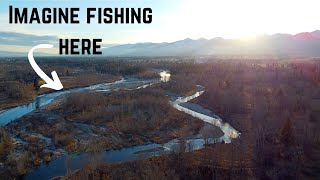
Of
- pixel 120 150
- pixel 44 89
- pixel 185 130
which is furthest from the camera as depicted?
pixel 44 89

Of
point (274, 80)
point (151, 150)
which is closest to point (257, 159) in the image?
point (151, 150)

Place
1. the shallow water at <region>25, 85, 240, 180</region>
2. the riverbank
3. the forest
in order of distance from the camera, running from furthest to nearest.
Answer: the riverbank
the forest
the shallow water at <region>25, 85, 240, 180</region>

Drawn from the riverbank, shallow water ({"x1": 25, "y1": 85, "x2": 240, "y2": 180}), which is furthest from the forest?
shallow water ({"x1": 25, "y1": 85, "x2": 240, "y2": 180})

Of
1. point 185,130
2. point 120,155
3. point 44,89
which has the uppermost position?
point 44,89

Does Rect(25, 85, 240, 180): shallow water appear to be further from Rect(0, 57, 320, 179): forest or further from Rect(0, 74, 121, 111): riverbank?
Rect(0, 74, 121, 111): riverbank

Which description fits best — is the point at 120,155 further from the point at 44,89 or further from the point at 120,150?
the point at 44,89

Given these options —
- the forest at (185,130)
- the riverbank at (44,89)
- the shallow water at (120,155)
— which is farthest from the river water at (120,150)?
the riverbank at (44,89)

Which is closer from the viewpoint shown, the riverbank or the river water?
the river water

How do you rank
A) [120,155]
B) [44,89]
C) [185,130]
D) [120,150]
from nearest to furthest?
[120,155] < [120,150] < [185,130] < [44,89]

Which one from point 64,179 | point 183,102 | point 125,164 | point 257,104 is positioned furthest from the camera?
point 183,102

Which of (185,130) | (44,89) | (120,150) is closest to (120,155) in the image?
(120,150)

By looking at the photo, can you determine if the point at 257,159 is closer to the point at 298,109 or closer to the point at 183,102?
the point at 298,109
